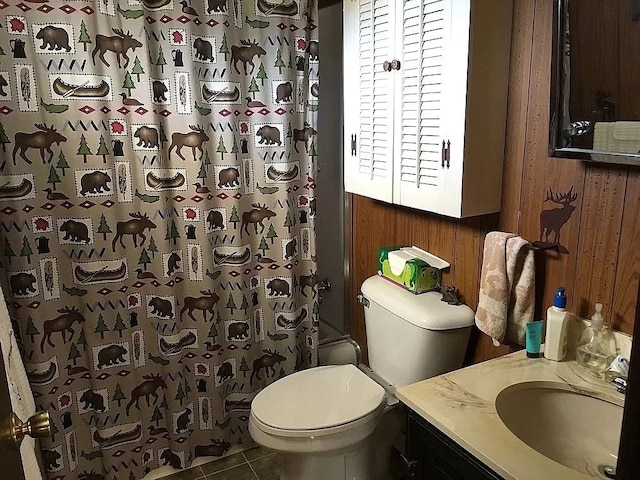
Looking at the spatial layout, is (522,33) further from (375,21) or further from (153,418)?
(153,418)

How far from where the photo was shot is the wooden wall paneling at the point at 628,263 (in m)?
1.32

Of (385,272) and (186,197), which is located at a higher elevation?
(186,197)

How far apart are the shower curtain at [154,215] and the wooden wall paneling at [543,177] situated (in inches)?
37.2

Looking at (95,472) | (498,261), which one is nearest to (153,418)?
(95,472)

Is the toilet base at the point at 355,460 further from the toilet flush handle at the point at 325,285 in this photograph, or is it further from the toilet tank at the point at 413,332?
the toilet flush handle at the point at 325,285

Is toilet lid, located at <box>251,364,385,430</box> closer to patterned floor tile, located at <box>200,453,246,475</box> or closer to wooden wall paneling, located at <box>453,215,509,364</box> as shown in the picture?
wooden wall paneling, located at <box>453,215,509,364</box>

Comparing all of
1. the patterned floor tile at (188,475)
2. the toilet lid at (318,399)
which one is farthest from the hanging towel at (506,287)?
the patterned floor tile at (188,475)

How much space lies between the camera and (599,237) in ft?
4.66

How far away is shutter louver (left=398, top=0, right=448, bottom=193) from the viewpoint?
1.61 m

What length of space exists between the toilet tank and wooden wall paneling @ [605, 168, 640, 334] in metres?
0.49

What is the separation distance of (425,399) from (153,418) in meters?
1.29

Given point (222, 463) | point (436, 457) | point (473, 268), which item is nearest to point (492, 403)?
point (436, 457)

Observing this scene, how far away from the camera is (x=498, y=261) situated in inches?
63.1

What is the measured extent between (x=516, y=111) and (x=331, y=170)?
114cm
